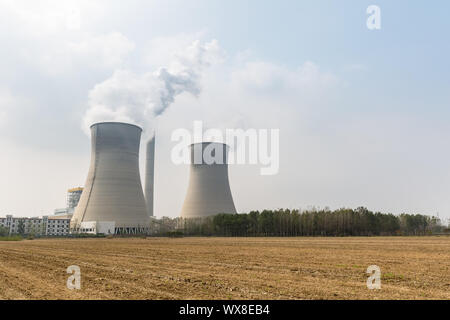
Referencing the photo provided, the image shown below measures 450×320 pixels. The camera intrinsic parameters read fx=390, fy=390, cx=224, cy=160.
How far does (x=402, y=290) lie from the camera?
6.80m

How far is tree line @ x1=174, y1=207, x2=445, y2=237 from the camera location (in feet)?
163

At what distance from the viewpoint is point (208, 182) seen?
44094mm

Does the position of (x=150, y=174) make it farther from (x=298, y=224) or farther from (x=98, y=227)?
(x=298, y=224)

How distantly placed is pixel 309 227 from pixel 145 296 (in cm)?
4718

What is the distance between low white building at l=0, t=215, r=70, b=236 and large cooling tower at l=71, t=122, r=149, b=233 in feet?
166

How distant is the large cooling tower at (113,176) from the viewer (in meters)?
39.3

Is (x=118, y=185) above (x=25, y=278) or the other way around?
above

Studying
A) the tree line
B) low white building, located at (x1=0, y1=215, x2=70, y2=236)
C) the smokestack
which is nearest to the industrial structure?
low white building, located at (x1=0, y1=215, x2=70, y2=236)

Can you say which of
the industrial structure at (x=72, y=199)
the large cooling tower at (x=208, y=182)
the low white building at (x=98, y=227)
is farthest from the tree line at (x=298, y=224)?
the industrial structure at (x=72, y=199)

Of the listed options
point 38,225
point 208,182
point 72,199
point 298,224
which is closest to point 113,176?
point 208,182

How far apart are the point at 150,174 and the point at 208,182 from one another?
29.1 metres

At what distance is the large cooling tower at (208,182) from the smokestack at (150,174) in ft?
79.2
